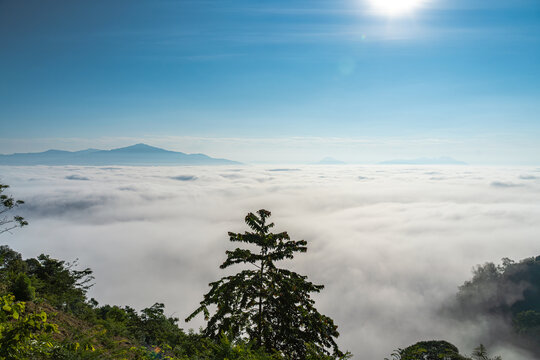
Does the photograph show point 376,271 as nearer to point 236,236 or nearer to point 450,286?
point 450,286

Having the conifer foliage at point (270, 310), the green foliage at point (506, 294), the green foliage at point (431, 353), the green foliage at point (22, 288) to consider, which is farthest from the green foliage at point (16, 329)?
the green foliage at point (506, 294)

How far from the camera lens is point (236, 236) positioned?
1120 cm

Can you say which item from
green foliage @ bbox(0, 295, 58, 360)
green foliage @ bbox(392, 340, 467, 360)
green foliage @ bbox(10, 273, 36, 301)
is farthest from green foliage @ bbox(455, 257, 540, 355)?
green foliage @ bbox(0, 295, 58, 360)

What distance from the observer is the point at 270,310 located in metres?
10.2

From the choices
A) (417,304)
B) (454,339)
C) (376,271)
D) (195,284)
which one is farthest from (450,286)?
(195,284)

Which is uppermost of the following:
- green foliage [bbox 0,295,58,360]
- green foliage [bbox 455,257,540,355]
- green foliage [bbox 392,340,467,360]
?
green foliage [bbox 0,295,58,360]

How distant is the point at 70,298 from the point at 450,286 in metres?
151

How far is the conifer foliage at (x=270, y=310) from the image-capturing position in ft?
31.1

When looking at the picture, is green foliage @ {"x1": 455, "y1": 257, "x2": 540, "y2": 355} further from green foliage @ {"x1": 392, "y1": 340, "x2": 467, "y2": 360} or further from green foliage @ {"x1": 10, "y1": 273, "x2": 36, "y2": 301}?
green foliage @ {"x1": 10, "y1": 273, "x2": 36, "y2": 301}

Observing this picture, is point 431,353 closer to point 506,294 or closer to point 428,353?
point 428,353

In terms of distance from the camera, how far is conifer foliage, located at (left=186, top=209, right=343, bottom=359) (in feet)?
31.1

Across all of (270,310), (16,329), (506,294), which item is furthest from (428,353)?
(506,294)

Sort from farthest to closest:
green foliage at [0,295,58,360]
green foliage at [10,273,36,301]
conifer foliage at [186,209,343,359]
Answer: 1. green foliage at [10,273,36,301]
2. conifer foliage at [186,209,343,359]
3. green foliage at [0,295,58,360]

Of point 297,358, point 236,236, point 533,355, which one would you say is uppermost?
point 236,236
